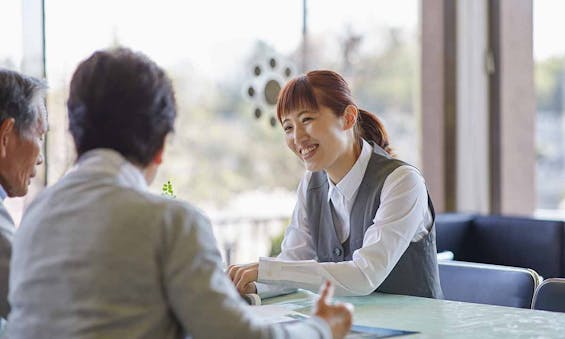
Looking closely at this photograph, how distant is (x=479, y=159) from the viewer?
5.36m

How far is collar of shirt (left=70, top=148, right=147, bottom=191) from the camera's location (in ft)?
4.77

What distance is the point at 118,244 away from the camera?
139 cm

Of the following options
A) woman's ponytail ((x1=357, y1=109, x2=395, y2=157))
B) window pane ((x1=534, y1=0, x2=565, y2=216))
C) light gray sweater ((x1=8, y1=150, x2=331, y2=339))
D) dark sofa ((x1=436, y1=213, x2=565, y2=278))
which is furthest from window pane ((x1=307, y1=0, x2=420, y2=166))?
light gray sweater ((x1=8, y1=150, x2=331, y2=339))

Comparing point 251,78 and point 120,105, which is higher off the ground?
point 251,78

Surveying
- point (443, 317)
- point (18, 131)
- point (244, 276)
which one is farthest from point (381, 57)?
point (18, 131)

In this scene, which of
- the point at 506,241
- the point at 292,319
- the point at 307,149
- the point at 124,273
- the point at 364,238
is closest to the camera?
the point at 124,273

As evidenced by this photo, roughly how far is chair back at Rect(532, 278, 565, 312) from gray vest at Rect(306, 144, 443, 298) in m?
0.32

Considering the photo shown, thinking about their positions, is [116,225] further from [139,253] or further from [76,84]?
[76,84]

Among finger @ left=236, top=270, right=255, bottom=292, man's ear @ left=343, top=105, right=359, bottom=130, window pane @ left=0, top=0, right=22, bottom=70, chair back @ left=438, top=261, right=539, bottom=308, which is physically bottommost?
chair back @ left=438, top=261, right=539, bottom=308

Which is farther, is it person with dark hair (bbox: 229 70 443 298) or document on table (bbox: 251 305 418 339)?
person with dark hair (bbox: 229 70 443 298)

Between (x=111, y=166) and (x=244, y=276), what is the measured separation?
3.06ft

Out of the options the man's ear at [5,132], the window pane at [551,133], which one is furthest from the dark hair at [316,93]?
the window pane at [551,133]

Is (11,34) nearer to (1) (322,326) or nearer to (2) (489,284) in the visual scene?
(2) (489,284)

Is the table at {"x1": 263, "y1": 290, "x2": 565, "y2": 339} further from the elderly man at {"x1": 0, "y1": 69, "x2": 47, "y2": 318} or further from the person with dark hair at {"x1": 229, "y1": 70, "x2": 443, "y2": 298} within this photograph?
the elderly man at {"x1": 0, "y1": 69, "x2": 47, "y2": 318}
